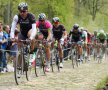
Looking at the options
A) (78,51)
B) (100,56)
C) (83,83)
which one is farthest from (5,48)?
(100,56)

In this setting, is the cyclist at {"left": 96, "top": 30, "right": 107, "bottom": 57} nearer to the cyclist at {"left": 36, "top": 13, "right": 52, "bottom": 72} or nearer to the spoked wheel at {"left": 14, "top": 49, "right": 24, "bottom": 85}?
the cyclist at {"left": 36, "top": 13, "right": 52, "bottom": 72}

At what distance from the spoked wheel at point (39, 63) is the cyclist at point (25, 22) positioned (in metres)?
1.49

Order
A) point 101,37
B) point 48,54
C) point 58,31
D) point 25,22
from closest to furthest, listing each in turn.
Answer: point 25,22
point 48,54
point 58,31
point 101,37

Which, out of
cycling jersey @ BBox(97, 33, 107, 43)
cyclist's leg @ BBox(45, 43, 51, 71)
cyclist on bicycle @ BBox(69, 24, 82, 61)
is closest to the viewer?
cyclist's leg @ BBox(45, 43, 51, 71)

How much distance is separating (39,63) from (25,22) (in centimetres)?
244

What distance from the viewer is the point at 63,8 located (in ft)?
134

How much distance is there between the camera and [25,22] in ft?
40.9

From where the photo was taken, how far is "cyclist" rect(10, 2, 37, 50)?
1212 cm

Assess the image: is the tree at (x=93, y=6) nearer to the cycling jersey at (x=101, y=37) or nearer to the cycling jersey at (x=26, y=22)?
the cycling jersey at (x=101, y=37)

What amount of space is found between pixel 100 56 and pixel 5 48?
38.2 feet

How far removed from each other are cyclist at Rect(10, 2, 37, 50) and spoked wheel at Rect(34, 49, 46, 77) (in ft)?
4.89

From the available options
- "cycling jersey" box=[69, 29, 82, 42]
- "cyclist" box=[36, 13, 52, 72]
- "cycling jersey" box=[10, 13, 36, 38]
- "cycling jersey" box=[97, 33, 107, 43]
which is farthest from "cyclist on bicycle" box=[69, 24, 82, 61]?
"cycling jersey" box=[10, 13, 36, 38]

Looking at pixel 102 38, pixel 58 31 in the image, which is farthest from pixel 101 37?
pixel 58 31

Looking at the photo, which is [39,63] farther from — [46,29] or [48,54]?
[46,29]
